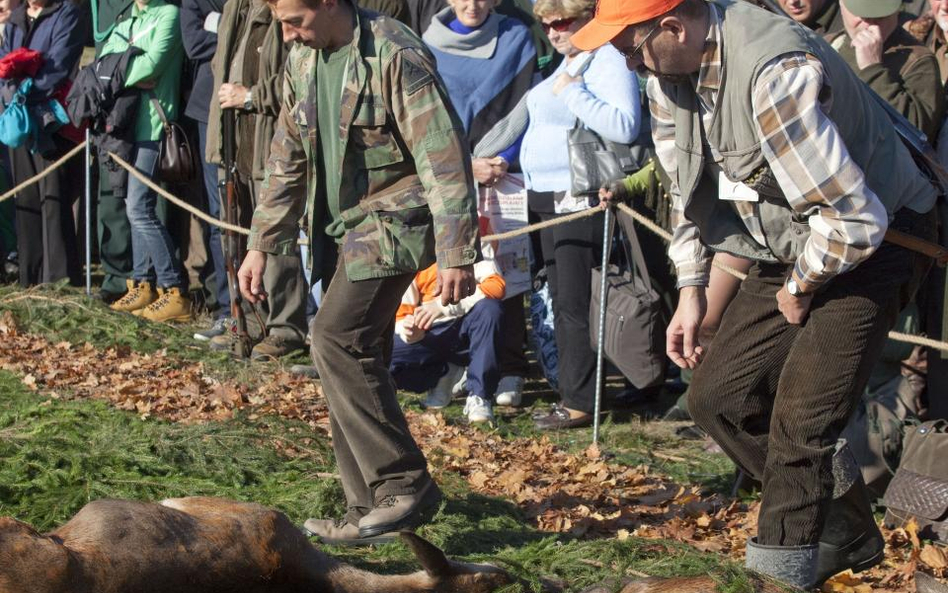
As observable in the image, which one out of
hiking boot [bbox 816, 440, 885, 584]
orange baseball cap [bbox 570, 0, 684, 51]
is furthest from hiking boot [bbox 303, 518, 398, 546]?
orange baseball cap [bbox 570, 0, 684, 51]

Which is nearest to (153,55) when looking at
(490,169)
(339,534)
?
(490,169)

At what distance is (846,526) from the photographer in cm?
464

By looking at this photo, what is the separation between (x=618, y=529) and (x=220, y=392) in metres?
3.15

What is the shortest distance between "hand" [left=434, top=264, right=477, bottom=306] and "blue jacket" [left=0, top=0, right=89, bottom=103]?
724 cm

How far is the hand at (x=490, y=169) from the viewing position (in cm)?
823

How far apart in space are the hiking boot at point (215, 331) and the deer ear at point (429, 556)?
255 inches

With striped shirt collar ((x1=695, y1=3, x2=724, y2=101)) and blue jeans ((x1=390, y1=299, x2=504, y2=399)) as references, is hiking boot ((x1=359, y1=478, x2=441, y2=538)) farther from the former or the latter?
blue jeans ((x1=390, y1=299, x2=504, y2=399))

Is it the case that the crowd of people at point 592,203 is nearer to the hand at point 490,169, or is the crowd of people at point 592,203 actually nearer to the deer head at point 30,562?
the hand at point 490,169

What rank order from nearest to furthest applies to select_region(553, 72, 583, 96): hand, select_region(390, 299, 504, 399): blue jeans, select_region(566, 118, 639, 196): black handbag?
select_region(566, 118, 639, 196): black handbag, select_region(553, 72, 583, 96): hand, select_region(390, 299, 504, 399): blue jeans

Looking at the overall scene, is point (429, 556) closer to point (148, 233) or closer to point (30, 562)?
point (30, 562)

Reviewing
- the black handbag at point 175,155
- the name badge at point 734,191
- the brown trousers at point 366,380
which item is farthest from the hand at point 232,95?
the name badge at point 734,191

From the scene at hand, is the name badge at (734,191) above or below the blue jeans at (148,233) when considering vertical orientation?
above

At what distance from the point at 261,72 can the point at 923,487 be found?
525 centimetres

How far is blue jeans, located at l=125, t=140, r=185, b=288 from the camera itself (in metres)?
10.6
